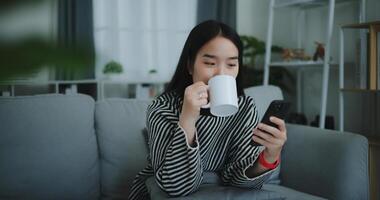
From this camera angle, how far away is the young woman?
1078 millimetres

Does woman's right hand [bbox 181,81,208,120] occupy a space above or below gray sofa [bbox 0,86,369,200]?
above

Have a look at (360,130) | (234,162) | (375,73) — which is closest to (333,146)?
(234,162)

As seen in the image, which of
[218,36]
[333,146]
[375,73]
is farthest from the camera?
[375,73]

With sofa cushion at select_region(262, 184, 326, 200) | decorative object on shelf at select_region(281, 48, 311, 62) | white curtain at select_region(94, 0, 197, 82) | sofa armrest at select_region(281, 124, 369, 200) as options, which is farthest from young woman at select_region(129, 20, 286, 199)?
white curtain at select_region(94, 0, 197, 82)

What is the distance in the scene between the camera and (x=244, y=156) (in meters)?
1.22

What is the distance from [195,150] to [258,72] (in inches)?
94.4

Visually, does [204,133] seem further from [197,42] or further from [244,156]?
[197,42]

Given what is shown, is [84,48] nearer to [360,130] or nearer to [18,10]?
[18,10]

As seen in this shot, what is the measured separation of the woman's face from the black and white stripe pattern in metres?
0.16

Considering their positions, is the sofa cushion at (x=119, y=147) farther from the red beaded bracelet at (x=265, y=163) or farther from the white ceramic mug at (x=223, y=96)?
the white ceramic mug at (x=223, y=96)

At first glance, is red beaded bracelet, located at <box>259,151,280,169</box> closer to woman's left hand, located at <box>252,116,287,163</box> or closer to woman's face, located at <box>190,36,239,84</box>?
woman's left hand, located at <box>252,116,287,163</box>

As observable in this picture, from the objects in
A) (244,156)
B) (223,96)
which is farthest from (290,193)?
(223,96)

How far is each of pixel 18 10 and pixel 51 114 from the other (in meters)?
1.34

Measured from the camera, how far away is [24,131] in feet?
4.80
